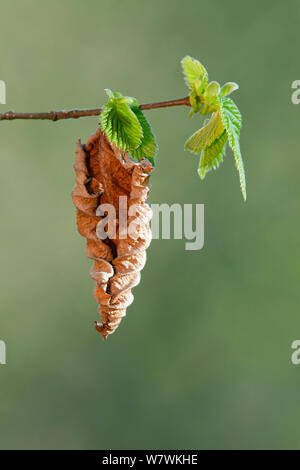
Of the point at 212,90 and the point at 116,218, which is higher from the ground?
the point at 212,90

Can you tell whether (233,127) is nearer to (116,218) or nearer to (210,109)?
(210,109)

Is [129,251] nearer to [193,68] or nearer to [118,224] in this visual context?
[118,224]

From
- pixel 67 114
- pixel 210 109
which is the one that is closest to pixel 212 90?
pixel 210 109

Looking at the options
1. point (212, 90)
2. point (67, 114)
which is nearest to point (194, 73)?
point (212, 90)

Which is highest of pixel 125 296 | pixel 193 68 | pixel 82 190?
pixel 193 68

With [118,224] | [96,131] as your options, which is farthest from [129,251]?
[96,131]
